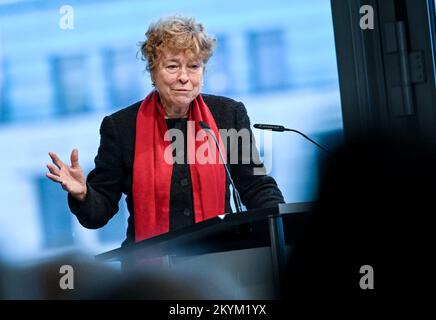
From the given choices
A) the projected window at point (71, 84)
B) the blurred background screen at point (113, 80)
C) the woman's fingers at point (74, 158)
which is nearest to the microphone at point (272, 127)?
the woman's fingers at point (74, 158)

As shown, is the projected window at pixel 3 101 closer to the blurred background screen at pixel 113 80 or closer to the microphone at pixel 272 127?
the blurred background screen at pixel 113 80

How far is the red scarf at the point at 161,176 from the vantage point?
2.45m

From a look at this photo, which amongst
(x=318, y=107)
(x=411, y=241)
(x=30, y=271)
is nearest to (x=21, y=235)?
(x=318, y=107)

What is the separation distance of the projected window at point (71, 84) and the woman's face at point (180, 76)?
1.74ft

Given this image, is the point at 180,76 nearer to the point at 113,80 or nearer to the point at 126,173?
the point at 126,173

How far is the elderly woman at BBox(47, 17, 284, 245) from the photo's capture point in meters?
2.46

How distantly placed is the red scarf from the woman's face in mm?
76

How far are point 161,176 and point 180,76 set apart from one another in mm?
303

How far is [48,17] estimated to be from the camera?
306cm

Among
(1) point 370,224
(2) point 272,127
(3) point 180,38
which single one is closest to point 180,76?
(3) point 180,38

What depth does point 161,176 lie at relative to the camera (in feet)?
8.22
